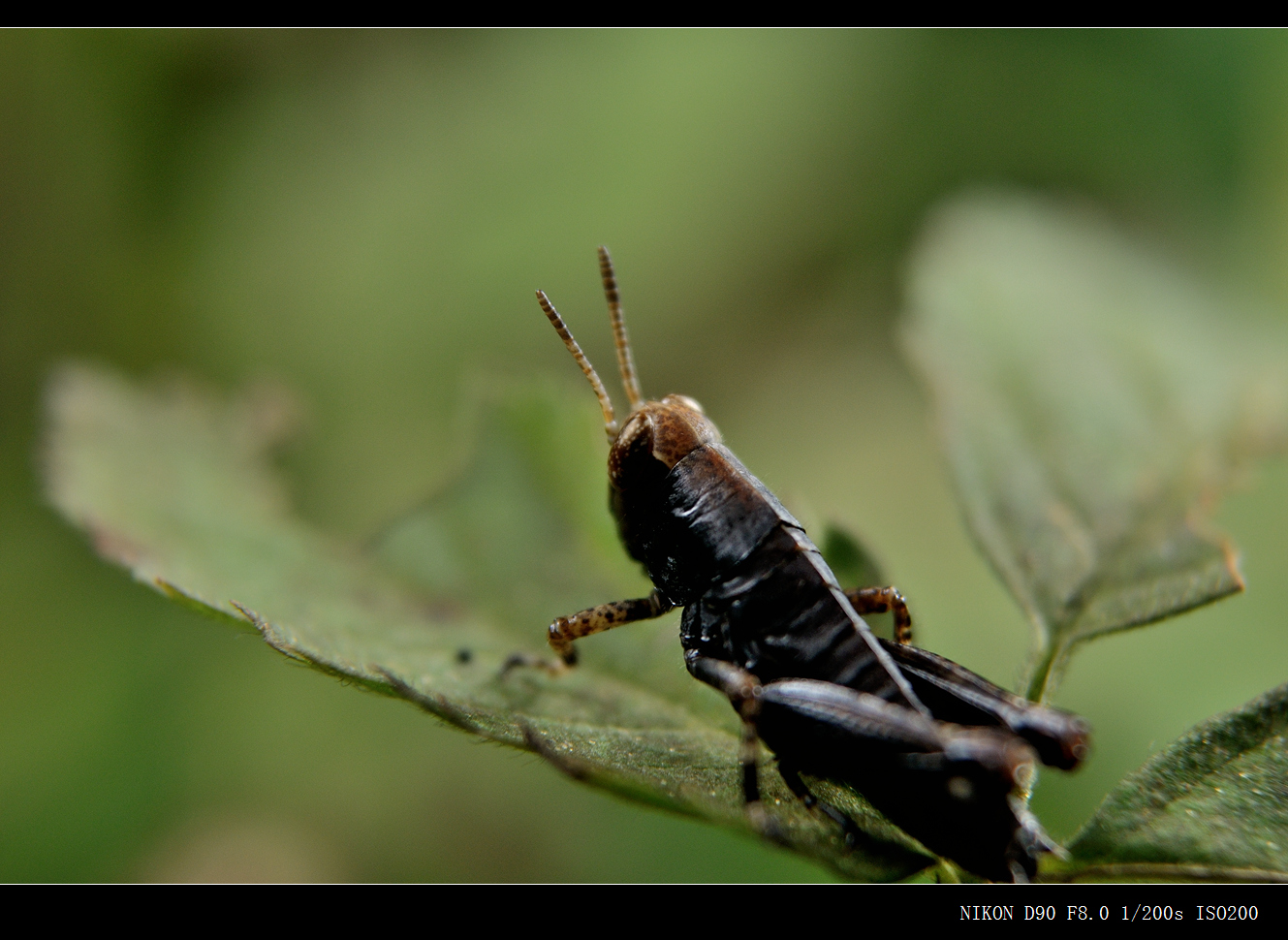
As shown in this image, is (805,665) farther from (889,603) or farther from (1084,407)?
(1084,407)

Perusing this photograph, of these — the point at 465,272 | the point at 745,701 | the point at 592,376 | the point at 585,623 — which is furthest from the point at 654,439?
the point at 465,272

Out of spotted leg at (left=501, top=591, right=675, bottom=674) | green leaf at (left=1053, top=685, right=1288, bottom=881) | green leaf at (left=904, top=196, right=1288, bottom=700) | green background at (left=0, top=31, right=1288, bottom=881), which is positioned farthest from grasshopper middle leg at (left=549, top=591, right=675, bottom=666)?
green background at (left=0, top=31, right=1288, bottom=881)

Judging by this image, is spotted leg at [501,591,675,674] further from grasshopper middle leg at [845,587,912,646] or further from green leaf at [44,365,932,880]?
grasshopper middle leg at [845,587,912,646]

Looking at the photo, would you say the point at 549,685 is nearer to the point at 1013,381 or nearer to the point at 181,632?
the point at 1013,381

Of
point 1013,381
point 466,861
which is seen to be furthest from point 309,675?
point 1013,381

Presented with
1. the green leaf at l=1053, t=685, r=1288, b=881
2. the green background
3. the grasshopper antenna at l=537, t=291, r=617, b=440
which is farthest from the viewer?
the green background

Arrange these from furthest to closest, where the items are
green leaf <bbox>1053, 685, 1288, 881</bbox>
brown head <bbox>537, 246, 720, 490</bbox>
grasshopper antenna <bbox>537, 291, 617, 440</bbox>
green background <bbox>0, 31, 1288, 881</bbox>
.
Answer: green background <bbox>0, 31, 1288, 881</bbox> < grasshopper antenna <bbox>537, 291, 617, 440</bbox> < brown head <bbox>537, 246, 720, 490</bbox> < green leaf <bbox>1053, 685, 1288, 881</bbox>
